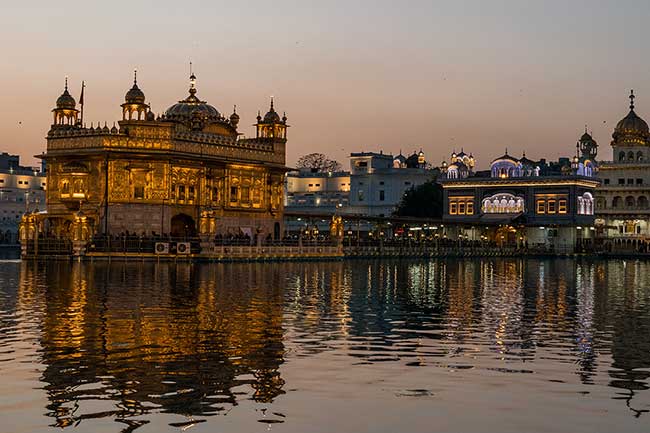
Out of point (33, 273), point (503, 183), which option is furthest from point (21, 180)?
point (33, 273)

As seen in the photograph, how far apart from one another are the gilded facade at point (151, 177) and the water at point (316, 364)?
43015mm

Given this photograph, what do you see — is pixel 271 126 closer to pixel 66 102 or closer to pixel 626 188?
pixel 66 102

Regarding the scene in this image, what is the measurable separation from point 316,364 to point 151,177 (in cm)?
6176

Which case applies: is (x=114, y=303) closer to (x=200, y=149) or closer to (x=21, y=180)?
(x=200, y=149)

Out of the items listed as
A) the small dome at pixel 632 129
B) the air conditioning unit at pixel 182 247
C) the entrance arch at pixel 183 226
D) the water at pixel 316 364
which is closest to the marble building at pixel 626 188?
the small dome at pixel 632 129

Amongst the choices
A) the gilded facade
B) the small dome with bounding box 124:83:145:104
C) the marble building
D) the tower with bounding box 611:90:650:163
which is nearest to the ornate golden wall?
the gilded facade

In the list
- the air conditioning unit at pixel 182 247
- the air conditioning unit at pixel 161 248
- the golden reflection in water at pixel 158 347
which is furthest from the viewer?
the air conditioning unit at pixel 182 247

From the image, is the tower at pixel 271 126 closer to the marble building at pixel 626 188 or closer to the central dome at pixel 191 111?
the central dome at pixel 191 111

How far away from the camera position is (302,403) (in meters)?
14.5

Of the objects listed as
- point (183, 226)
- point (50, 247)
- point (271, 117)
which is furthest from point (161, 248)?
point (271, 117)

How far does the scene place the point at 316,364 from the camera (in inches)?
717

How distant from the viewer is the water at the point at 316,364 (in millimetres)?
13562

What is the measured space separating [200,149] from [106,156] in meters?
8.50

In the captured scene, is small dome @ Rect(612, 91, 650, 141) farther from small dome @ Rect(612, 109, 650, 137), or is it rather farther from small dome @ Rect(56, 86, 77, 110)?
small dome @ Rect(56, 86, 77, 110)
